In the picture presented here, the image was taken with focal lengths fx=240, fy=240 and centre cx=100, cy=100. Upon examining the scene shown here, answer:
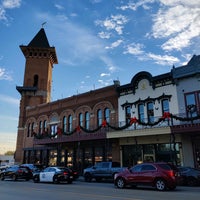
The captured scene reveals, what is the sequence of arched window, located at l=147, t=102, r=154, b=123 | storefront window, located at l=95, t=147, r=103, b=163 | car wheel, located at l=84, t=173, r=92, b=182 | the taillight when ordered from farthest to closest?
storefront window, located at l=95, t=147, r=103, b=163 → arched window, located at l=147, t=102, r=154, b=123 → car wheel, located at l=84, t=173, r=92, b=182 → the taillight

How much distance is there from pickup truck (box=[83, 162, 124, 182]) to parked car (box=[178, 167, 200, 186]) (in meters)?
4.58

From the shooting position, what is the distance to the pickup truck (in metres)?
18.7

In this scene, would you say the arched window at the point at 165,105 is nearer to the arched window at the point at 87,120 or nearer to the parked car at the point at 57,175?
the arched window at the point at 87,120

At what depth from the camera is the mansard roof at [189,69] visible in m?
21.1

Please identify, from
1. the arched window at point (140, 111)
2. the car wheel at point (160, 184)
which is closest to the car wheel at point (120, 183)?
the car wheel at point (160, 184)

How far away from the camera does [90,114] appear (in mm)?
29125

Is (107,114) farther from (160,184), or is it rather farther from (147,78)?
(160,184)

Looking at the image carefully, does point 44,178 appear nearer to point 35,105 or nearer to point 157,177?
point 157,177

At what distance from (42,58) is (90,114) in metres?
20.0

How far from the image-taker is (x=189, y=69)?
845 inches

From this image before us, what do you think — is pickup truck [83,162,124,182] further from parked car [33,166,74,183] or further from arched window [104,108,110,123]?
arched window [104,108,110,123]

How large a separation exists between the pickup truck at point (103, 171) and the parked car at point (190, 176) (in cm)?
458

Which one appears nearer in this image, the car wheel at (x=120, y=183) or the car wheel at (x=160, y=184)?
the car wheel at (x=160, y=184)

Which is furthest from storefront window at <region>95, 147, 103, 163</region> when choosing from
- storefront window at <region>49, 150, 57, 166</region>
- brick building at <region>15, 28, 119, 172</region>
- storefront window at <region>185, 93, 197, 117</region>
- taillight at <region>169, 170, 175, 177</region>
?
taillight at <region>169, 170, 175, 177</region>
